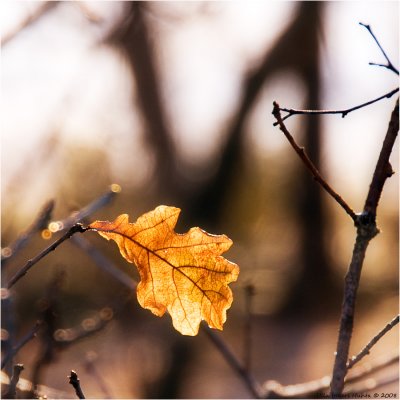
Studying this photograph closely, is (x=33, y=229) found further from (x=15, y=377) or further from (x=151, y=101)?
(x=151, y=101)

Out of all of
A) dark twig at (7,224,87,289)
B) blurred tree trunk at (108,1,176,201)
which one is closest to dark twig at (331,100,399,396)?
dark twig at (7,224,87,289)

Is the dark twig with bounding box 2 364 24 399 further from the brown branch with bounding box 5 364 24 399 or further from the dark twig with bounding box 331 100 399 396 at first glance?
→ the dark twig with bounding box 331 100 399 396

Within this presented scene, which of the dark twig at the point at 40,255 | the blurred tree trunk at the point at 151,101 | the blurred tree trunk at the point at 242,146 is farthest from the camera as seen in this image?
the blurred tree trunk at the point at 242,146

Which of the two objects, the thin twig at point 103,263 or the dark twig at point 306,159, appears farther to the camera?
the thin twig at point 103,263

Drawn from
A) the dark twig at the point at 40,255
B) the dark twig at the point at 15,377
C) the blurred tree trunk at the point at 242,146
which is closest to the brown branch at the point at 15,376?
the dark twig at the point at 15,377

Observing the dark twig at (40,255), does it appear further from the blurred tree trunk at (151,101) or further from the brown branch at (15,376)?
the blurred tree trunk at (151,101)

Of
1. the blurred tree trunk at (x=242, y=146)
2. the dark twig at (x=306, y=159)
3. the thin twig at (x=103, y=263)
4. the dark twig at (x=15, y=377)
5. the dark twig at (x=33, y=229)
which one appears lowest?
the dark twig at (x=15, y=377)

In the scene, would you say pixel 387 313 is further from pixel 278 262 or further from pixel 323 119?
pixel 323 119

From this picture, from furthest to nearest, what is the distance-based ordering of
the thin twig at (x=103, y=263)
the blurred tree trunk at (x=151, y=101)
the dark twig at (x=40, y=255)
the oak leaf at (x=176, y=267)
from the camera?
the blurred tree trunk at (x=151, y=101) < the thin twig at (x=103, y=263) < the oak leaf at (x=176, y=267) < the dark twig at (x=40, y=255)
